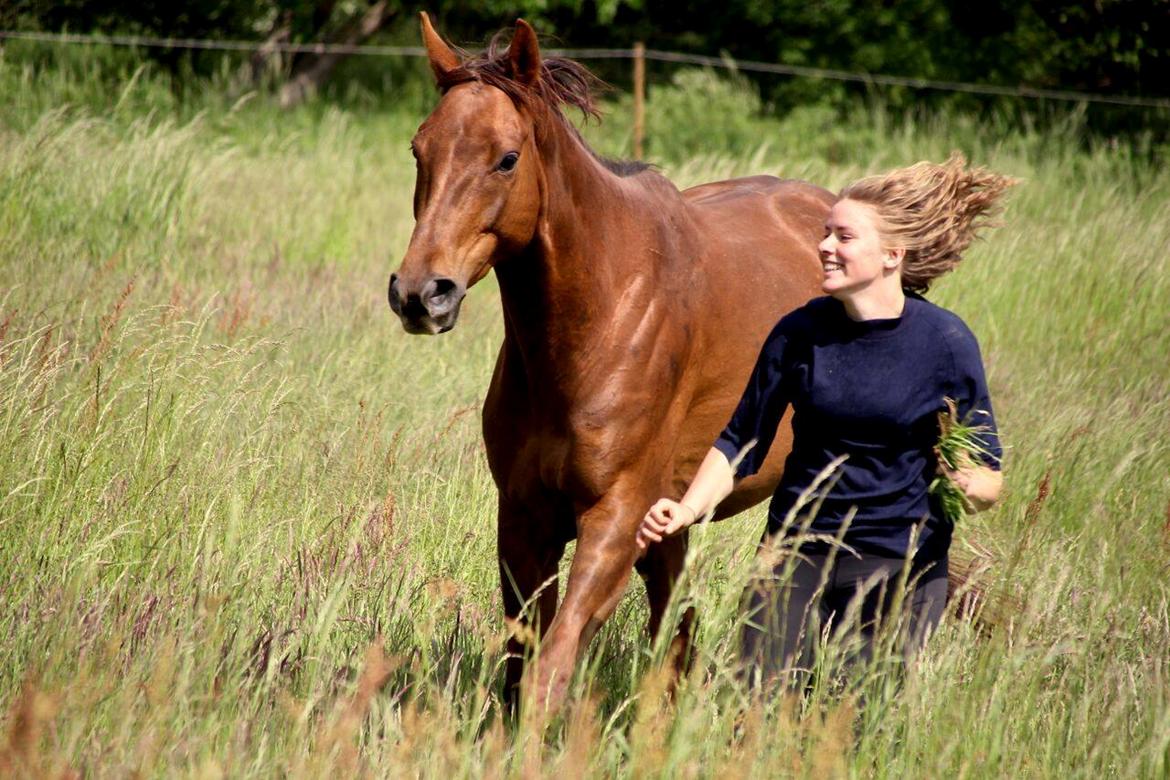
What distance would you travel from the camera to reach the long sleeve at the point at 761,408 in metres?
3.54

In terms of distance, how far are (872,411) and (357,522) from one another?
5.71 feet


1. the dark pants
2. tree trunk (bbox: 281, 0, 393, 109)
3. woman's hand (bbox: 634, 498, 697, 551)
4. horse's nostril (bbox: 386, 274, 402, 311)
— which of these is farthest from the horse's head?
tree trunk (bbox: 281, 0, 393, 109)

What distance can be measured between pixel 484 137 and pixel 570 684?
4.93 ft

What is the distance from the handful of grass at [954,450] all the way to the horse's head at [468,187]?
1209 millimetres

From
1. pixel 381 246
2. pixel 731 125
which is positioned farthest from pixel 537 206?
pixel 731 125

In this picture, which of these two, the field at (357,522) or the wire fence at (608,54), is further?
the wire fence at (608,54)

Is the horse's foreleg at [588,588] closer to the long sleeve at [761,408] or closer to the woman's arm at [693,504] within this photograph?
the woman's arm at [693,504]

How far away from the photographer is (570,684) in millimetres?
3658

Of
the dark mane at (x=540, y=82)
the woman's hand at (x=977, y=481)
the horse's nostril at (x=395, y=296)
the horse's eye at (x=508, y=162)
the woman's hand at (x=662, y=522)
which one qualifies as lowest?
the woman's hand at (x=662, y=522)

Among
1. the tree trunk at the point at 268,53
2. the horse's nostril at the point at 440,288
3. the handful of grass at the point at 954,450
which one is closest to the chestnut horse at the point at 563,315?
the horse's nostril at the point at 440,288

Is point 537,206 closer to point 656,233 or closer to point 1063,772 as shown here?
point 656,233

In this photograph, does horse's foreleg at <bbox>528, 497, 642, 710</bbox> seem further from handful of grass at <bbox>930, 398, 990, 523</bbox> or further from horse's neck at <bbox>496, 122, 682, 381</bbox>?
handful of grass at <bbox>930, 398, 990, 523</bbox>

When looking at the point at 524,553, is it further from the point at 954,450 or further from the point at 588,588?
the point at 954,450

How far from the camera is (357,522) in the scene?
4227mm
